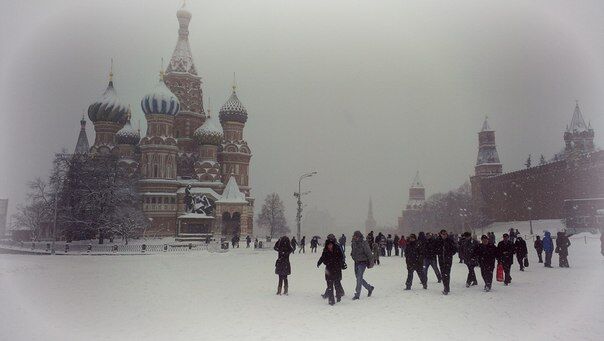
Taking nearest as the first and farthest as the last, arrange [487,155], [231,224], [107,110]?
[231,224], [107,110], [487,155]

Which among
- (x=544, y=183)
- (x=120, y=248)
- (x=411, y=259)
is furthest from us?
(x=544, y=183)

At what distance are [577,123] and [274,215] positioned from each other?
5303cm

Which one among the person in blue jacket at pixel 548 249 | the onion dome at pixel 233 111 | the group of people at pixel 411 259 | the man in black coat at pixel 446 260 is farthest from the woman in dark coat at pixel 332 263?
the onion dome at pixel 233 111

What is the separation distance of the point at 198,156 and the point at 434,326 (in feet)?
177

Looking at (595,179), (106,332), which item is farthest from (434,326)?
(595,179)

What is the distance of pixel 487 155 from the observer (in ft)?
294

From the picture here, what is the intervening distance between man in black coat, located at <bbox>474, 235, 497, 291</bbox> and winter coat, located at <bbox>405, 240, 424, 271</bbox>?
1.47m

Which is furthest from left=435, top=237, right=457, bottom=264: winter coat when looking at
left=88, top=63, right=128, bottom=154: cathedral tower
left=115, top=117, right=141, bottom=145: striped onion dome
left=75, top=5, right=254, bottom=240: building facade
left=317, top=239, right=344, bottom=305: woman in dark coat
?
left=115, top=117, right=141, bottom=145: striped onion dome

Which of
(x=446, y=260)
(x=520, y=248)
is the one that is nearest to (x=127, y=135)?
(x=520, y=248)

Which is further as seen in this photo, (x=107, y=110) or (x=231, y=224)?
(x=107, y=110)

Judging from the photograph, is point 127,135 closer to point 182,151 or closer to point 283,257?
point 182,151

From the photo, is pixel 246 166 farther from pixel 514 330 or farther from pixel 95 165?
pixel 514 330

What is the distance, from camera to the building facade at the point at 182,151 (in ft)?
169

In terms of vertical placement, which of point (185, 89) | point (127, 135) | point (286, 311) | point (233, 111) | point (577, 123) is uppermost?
point (185, 89)
